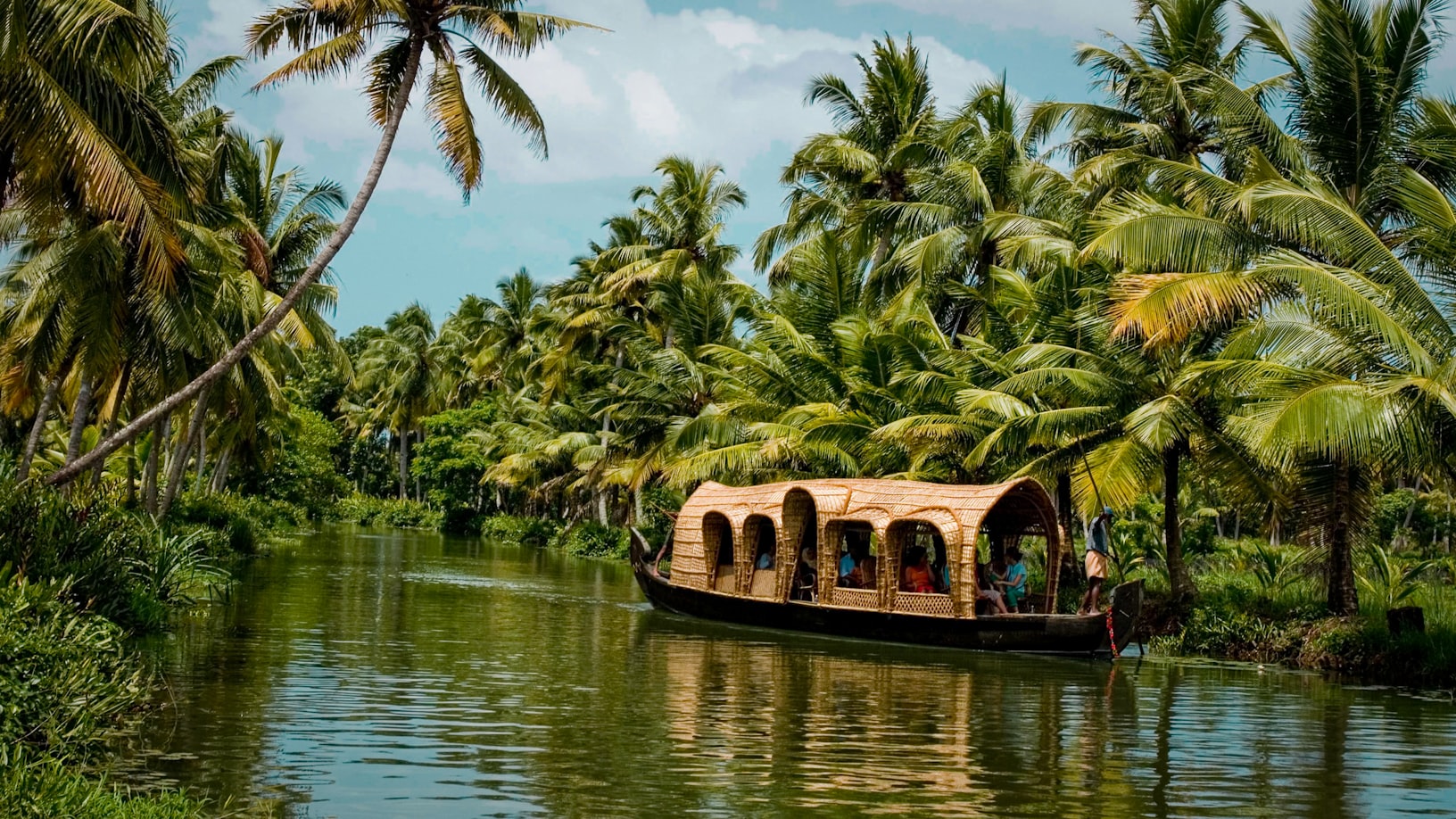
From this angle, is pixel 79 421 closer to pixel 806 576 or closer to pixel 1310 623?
pixel 806 576

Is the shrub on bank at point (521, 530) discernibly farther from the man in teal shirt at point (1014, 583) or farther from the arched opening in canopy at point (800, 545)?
the man in teal shirt at point (1014, 583)

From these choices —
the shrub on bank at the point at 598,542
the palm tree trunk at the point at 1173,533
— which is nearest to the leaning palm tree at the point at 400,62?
the palm tree trunk at the point at 1173,533

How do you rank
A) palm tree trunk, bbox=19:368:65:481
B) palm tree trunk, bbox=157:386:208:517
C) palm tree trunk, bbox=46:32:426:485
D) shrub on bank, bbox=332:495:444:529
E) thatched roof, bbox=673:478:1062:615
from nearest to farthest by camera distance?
palm tree trunk, bbox=46:32:426:485 < palm tree trunk, bbox=19:368:65:481 < thatched roof, bbox=673:478:1062:615 < palm tree trunk, bbox=157:386:208:517 < shrub on bank, bbox=332:495:444:529

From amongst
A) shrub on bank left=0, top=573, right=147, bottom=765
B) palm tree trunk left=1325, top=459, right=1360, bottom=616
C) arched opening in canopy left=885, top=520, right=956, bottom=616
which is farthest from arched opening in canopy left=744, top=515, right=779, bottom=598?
shrub on bank left=0, top=573, right=147, bottom=765

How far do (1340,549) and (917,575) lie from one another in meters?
4.85

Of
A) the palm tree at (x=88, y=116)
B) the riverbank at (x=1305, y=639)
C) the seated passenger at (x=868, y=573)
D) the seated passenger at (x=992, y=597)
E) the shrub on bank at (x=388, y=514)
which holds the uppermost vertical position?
the palm tree at (x=88, y=116)

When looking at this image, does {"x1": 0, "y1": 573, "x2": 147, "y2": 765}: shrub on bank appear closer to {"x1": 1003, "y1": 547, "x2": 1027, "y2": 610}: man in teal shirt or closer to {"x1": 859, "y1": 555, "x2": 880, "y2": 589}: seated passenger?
{"x1": 859, "y1": 555, "x2": 880, "y2": 589}: seated passenger

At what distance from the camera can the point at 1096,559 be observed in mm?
15227

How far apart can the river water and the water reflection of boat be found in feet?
1.21

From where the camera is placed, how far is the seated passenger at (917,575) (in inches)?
647

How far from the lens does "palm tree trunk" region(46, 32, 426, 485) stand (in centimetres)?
1337

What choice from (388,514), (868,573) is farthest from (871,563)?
(388,514)

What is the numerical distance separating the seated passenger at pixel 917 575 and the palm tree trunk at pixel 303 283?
7.73m

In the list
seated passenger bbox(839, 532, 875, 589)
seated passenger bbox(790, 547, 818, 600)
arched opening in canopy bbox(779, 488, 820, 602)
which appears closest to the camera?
seated passenger bbox(839, 532, 875, 589)
